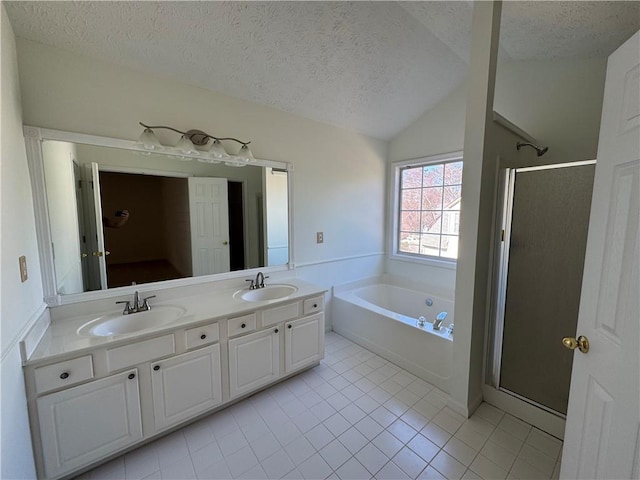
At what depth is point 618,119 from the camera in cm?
89

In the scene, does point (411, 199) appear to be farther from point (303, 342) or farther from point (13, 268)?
point (13, 268)

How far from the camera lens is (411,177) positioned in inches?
135

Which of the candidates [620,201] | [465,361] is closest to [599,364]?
[620,201]

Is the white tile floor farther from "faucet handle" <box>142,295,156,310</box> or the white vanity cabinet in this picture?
"faucet handle" <box>142,295,156,310</box>

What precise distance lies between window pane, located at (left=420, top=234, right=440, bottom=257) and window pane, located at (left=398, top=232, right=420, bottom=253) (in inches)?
2.3

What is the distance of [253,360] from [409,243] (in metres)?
2.44

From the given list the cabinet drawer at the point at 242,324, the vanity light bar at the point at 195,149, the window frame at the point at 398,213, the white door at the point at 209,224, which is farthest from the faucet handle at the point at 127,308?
the window frame at the point at 398,213

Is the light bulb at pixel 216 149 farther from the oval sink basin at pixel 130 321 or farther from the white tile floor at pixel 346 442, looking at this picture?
the white tile floor at pixel 346 442

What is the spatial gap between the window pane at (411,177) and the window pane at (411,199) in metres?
A: 0.06

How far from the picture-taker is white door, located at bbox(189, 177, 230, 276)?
83.3 inches

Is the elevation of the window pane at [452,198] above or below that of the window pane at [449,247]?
above

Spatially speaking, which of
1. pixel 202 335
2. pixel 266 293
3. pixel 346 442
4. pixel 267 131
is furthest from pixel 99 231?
pixel 346 442

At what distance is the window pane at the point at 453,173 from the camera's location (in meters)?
2.98

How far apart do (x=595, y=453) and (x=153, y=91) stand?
9.35 feet
